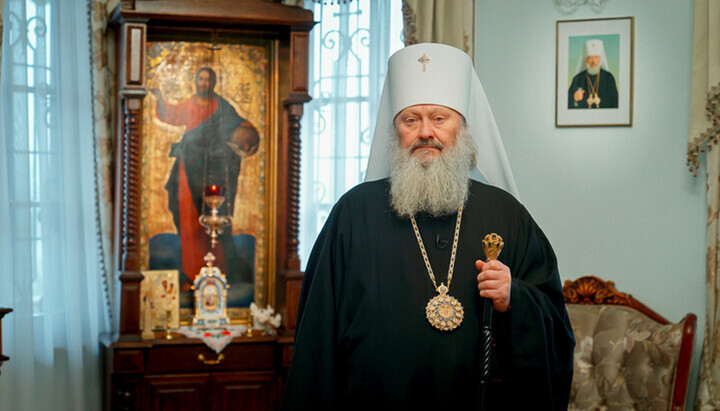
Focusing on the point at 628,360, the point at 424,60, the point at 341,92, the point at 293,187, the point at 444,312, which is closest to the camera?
the point at 444,312

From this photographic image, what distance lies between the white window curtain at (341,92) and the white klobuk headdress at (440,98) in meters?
1.81

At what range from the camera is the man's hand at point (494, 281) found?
7.27 feet

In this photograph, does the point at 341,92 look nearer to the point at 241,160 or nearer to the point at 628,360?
the point at 241,160

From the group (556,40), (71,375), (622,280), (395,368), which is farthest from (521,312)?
(71,375)

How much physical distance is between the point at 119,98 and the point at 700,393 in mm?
3478

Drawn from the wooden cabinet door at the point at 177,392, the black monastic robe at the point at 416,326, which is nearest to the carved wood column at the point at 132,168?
the wooden cabinet door at the point at 177,392

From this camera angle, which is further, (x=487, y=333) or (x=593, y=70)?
(x=593, y=70)

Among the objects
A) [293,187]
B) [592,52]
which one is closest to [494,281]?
[293,187]

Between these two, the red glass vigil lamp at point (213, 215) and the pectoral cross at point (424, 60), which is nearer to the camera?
the pectoral cross at point (424, 60)

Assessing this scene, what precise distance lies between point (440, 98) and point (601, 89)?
2126 mm

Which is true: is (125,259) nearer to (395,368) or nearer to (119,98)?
(119,98)

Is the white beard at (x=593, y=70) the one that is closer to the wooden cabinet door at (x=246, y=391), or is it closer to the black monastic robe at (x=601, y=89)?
the black monastic robe at (x=601, y=89)

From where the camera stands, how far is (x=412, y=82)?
8.75 ft

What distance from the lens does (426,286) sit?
244 centimetres
